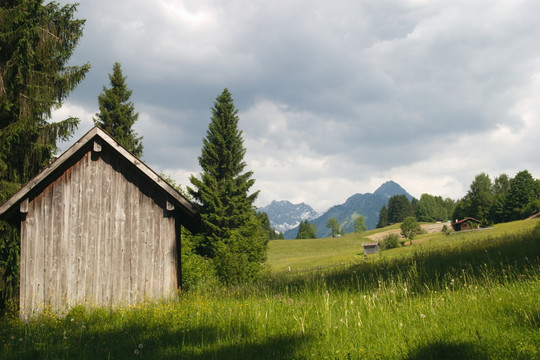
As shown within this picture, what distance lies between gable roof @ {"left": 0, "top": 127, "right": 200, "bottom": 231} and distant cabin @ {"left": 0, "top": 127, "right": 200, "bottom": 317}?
0.03 m

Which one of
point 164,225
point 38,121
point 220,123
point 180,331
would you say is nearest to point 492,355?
point 180,331

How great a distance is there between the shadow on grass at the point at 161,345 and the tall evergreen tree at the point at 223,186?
87.4 ft

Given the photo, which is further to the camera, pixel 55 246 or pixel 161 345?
pixel 55 246

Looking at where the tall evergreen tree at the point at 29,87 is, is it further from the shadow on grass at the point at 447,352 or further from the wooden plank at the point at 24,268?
the shadow on grass at the point at 447,352

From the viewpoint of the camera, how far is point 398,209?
604ft

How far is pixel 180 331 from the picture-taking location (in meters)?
6.45

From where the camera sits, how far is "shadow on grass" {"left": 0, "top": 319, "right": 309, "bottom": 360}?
16.5 feet

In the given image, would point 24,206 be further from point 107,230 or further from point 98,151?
point 98,151

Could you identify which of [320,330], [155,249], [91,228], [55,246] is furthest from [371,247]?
[320,330]

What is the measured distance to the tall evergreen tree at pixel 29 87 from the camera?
14.3m

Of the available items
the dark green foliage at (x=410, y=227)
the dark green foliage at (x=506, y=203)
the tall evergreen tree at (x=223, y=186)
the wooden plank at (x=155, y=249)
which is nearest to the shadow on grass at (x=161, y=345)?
the wooden plank at (x=155, y=249)

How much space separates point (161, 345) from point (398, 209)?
191 meters

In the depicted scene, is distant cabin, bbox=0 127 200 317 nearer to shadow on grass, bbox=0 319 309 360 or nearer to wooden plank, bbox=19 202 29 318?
wooden plank, bbox=19 202 29 318

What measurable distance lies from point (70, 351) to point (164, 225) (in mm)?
5529
